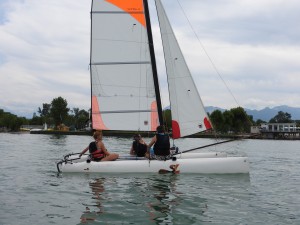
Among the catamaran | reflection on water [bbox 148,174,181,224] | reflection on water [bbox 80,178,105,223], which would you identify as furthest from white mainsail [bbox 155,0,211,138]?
reflection on water [bbox 80,178,105,223]

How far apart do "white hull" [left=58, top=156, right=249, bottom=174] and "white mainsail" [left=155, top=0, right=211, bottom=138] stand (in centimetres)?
214

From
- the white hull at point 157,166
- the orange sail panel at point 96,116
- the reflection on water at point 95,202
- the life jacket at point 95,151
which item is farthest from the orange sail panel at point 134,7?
the reflection on water at point 95,202

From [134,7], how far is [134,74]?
128 inches

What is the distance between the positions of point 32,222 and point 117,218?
2.04 m

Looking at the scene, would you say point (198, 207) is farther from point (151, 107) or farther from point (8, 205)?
point (151, 107)

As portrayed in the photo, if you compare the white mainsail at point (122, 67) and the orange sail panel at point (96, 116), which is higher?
the white mainsail at point (122, 67)

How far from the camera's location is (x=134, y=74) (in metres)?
19.2

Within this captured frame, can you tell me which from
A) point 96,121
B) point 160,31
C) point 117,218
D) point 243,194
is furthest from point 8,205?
point 160,31

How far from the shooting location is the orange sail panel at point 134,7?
19125 millimetres

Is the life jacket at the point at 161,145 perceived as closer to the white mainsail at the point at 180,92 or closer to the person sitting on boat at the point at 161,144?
the person sitting on boat at the point at 161,144

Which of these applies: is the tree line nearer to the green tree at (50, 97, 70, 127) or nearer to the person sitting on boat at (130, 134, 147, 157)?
the green tree at (50, 97, 70, 127)

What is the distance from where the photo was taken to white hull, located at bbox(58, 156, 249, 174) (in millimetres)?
17078

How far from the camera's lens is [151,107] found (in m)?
19.1

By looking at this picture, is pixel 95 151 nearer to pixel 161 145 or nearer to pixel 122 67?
pixel 161 145
